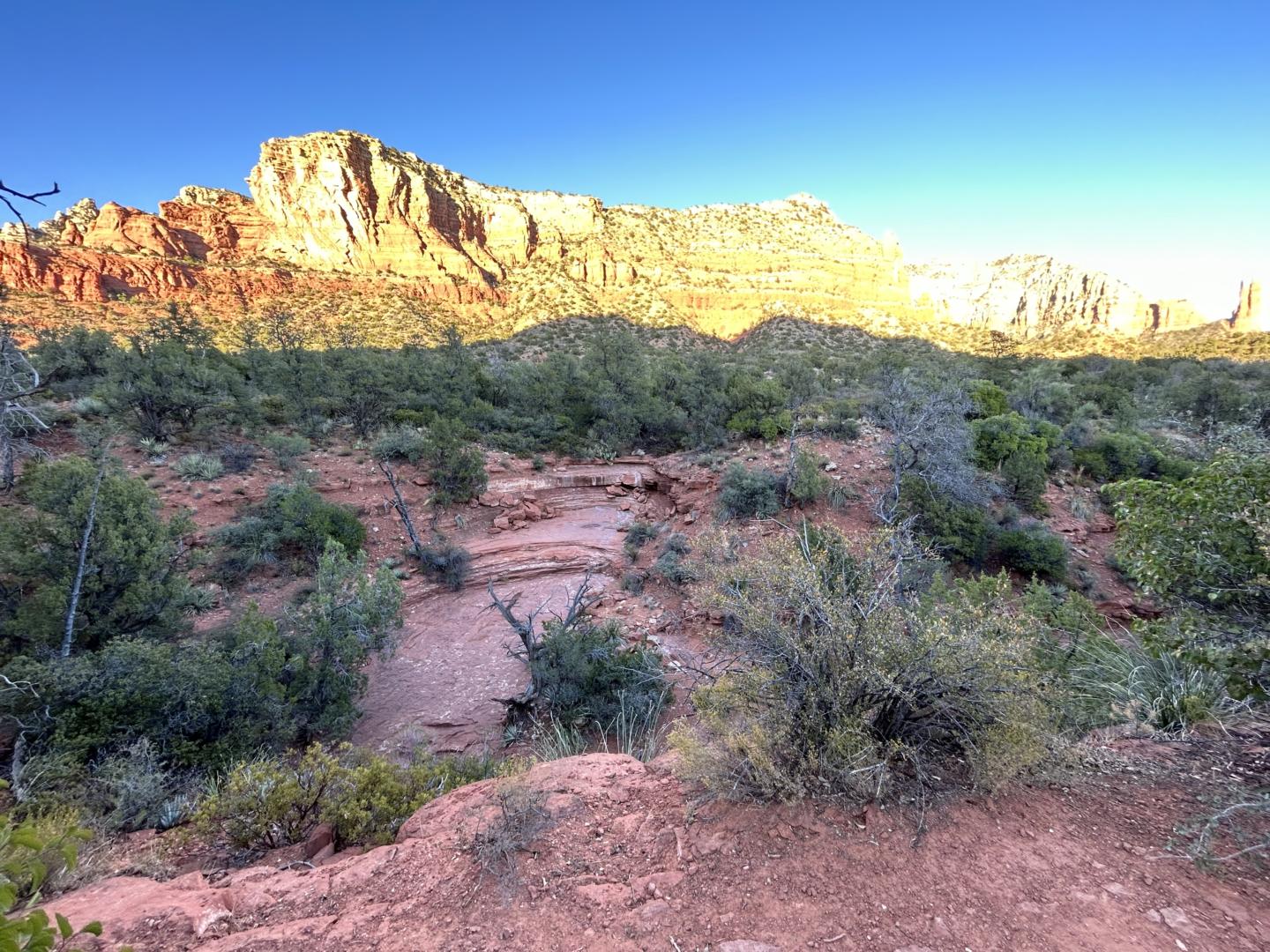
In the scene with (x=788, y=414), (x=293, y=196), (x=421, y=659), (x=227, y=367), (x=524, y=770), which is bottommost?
(x=421, y=659)

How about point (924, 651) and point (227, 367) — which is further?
point (227, 367)

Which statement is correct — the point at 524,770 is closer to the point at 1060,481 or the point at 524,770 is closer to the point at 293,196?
the point at 1060,481

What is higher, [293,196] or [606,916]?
[293,196]

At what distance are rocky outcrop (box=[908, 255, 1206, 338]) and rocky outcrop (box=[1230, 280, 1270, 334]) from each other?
4356mm

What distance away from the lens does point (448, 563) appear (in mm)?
11469

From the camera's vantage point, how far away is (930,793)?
2723mm

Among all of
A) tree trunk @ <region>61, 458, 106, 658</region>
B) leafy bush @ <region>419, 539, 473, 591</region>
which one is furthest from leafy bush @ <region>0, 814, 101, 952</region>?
leafy bush @ <region>419, 539, 473, 591</region>

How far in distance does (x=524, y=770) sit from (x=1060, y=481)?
15.9 m

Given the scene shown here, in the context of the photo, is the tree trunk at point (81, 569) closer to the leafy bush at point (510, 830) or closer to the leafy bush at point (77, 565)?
the leafy bush at point (77, 565)

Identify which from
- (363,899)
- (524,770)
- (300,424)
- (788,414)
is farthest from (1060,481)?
(300,424)

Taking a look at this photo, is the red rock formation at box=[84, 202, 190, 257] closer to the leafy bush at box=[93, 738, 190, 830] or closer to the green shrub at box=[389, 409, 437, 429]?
the green shrub at box=[389, 409, 437, 429]

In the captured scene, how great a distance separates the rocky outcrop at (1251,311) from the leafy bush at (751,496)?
76784 mm

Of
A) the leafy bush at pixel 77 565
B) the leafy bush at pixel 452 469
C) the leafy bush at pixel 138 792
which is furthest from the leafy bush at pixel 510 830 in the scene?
the leafy bush at pixel 452 469

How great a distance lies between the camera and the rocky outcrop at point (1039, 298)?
59562mm
